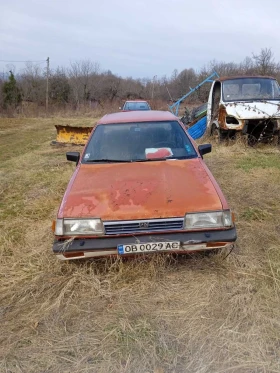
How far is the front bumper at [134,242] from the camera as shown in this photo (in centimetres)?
264

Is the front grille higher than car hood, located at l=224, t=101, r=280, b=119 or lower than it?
lower

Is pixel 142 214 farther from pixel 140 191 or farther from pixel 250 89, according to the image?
pixel 250 89

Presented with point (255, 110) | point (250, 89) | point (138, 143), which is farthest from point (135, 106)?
point (138, 143)

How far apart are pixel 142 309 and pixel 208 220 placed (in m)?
0.97

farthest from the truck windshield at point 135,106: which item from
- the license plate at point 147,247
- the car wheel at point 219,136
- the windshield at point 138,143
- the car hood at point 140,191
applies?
the license plate at point 147,247

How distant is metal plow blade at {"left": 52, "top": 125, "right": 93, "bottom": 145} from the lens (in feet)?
37.9

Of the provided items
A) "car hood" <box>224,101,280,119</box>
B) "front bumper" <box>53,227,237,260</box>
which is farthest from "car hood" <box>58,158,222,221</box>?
"car hood" <box>224,101,280,119</box>

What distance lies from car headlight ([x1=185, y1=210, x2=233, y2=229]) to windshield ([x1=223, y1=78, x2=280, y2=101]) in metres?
6.71

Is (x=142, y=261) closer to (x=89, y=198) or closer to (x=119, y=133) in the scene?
(x=89, y=198)

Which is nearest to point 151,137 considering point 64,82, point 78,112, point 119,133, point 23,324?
point 119,133

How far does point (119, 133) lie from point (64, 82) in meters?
43.9

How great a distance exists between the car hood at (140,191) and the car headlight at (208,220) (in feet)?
0.16

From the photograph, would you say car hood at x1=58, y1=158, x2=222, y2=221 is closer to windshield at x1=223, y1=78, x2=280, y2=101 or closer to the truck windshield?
windshield at x1=223, y1=78, x2=280, y2=101

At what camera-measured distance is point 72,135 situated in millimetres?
11758
